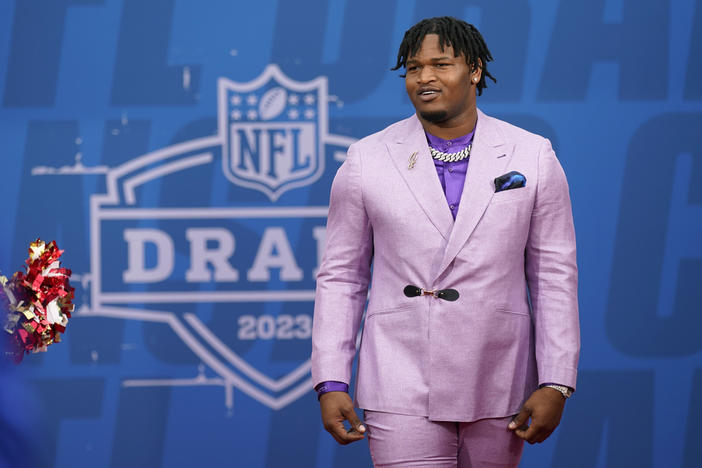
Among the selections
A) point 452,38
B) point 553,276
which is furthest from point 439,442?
point 452,38

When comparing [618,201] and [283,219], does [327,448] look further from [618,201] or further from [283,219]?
[618,201]

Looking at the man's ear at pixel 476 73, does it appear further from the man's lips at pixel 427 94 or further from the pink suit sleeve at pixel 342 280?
the pink suit sleeve at pixel 342 280

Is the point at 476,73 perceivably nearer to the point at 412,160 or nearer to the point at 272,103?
the point at 412,160

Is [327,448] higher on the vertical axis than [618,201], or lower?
lower

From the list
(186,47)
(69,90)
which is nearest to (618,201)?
(186,47)

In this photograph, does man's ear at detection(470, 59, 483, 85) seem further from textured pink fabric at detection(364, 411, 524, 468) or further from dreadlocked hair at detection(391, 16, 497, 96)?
textured pink fabric at detection(364, 411, 524, 468)

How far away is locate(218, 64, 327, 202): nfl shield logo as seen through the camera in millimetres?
3262

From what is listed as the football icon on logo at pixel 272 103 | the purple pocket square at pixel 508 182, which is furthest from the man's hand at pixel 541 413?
the football icon on logo at pixel 272 103

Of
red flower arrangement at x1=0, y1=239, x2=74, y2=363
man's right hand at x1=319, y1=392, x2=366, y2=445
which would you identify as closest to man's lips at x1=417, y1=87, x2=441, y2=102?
man's right hand at x1=319, y1=392, x2=366, y2=445

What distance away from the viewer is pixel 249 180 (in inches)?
129

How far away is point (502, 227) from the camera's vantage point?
6.52 feet

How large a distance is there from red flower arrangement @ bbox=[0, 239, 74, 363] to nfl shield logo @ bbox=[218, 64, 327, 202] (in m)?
1.23

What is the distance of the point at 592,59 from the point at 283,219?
1.28 meters

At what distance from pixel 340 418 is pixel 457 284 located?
399 millimetres
